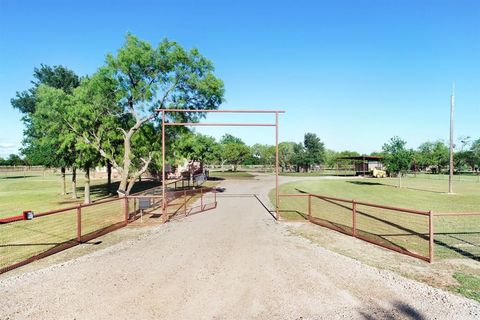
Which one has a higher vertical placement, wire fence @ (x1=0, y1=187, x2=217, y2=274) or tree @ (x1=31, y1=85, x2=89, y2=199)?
tree @ (x1=31, y1=85, x2=89, y2=199)

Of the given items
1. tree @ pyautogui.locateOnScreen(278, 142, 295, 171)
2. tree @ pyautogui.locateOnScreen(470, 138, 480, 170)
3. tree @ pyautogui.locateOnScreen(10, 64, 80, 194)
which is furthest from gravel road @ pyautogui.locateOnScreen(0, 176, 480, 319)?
tree @ pyautogui.locateOnScreen(470, 138, 480, 170)

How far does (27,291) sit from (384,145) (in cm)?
3646

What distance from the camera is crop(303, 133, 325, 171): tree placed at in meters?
83.2

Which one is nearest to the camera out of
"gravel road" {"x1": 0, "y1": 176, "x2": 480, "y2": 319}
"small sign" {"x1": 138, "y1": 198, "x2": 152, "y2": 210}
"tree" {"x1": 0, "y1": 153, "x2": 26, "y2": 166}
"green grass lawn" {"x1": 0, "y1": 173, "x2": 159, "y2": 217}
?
"gravel road" {"x1": 0, "y1": 176, "x2": 480, "y2": 319}

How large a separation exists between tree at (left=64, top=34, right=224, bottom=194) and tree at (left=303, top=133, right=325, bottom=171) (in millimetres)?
65863

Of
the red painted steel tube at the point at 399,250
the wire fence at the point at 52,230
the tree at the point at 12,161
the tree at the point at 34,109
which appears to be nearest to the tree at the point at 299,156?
the tree at the point at 34,109

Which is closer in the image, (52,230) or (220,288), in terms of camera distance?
(220,288)

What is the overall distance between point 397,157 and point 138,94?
28974mm

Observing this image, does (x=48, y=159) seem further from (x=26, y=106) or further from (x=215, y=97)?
(x=215, y=97)

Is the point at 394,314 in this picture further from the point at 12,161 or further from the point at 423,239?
the point at 12,161

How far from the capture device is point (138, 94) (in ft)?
58.7

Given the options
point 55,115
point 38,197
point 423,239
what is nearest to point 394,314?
point 423,239

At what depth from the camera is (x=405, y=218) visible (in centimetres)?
1446

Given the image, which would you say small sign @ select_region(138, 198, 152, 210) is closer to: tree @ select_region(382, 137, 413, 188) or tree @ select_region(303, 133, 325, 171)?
tree @ select_region(382, 137, 413, 188)
